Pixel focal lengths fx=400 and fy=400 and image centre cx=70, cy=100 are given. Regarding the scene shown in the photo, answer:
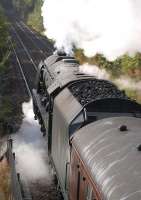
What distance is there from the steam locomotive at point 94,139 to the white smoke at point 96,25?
224cm

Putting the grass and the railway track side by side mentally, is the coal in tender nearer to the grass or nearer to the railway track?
the railway track

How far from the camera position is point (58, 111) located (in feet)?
33.9

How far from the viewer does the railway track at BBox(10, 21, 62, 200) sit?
11.8 m

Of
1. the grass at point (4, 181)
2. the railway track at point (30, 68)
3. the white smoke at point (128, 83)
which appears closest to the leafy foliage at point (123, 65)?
the white smoke at point (128, 83)

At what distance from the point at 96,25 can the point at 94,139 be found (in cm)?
992

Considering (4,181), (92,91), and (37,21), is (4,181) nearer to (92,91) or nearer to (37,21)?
(92,91)

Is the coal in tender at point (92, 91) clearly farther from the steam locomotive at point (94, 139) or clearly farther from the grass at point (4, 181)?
the grass at point (4, 181)

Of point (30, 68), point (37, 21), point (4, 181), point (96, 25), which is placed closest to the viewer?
point (4, 181)

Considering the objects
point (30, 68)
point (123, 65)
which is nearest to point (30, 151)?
point (123, 65)

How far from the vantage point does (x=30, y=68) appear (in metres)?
30.9

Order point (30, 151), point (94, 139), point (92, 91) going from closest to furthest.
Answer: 1. point (94, 139)
2. point (92, 91)
3. point (30, 151)

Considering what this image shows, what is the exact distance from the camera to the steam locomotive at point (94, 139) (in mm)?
5910

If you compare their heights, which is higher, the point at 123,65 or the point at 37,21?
the point at 123,65

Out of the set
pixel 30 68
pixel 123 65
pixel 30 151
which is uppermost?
pixel 123 65
